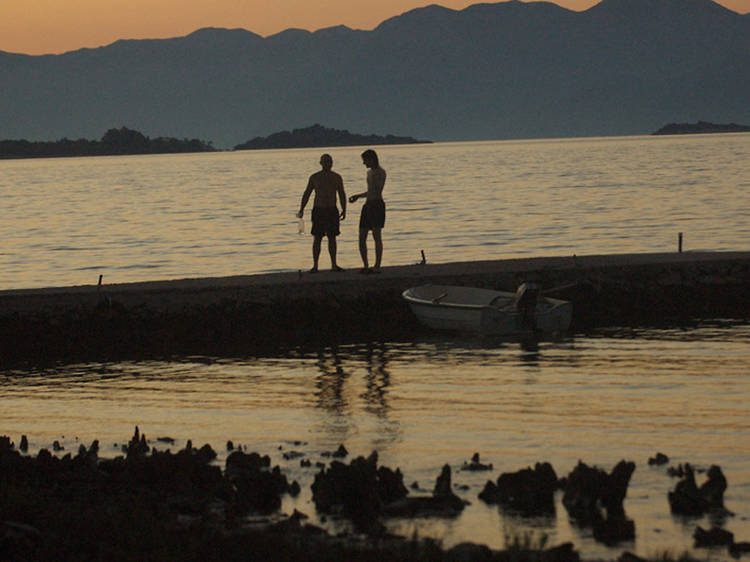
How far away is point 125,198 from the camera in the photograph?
4040 inches

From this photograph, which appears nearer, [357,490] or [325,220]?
[357,490]

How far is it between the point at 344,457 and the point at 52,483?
10.0ft

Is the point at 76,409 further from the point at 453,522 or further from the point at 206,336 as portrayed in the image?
the point at 453,522

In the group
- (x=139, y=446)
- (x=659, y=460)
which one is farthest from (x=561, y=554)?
(x=139, y=446)

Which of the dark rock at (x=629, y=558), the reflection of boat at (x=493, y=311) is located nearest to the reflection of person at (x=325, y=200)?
the reflection of boat at (x=493, y=311)

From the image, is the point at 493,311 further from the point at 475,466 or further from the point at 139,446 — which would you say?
the point at 139,446

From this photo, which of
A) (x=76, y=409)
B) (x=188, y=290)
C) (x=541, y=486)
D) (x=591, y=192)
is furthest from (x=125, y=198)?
Answer: (x=541, y=486)

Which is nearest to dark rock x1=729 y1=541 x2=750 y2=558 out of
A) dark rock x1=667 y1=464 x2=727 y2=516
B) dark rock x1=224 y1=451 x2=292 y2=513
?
dark rock x1=667 y1=464 x2=727 y2=516

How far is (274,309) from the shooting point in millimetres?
23500

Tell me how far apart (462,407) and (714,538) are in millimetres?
6197

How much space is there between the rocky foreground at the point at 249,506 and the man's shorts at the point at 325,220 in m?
10.6

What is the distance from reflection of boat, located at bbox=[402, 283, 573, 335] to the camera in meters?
21.8

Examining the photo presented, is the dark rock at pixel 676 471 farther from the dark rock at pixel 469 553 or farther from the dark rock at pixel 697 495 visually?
the dark rock at pixel 469 553

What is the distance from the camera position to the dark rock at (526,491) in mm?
11156
